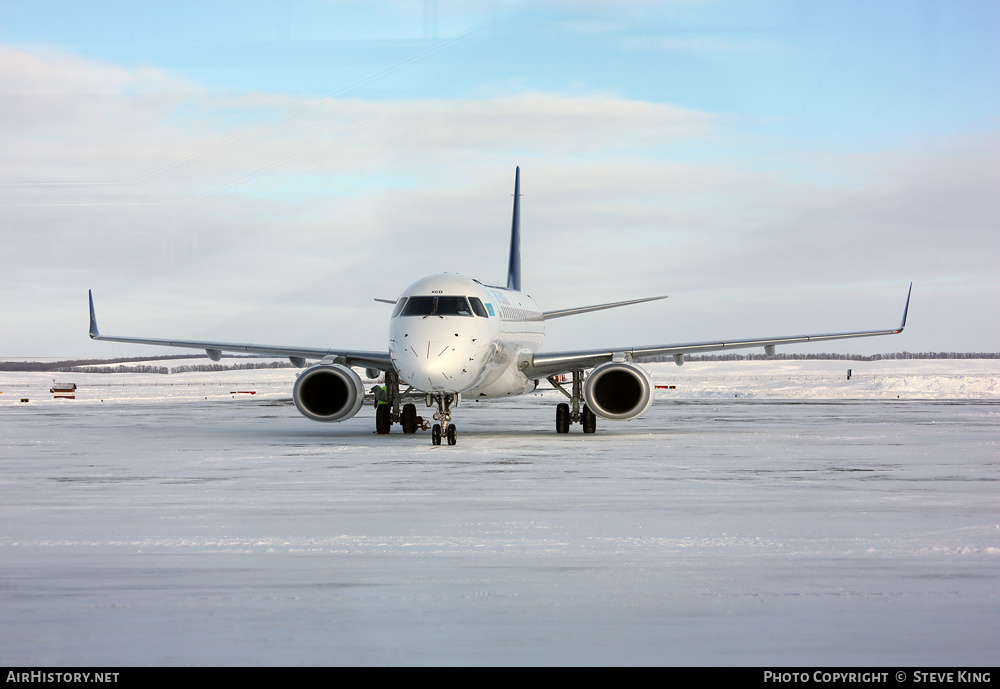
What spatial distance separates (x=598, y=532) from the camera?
7.59 meters

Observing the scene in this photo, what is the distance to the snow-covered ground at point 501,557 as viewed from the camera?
4500 millimetres

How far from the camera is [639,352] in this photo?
21.2 m

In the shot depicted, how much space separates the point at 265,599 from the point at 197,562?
1.26 meters

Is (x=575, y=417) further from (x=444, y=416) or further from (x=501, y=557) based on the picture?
(x=501, y=557)

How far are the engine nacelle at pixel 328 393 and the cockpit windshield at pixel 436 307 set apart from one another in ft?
8.84

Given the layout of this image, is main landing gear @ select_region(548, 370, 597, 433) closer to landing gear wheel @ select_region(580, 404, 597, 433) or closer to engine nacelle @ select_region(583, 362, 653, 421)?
landing gear wheel @ select_region(580, 404, 597, 433)

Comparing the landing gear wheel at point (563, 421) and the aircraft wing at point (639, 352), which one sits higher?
the aircraft wing at point (639, 352)

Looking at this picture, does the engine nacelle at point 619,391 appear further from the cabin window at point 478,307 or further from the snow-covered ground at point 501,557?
the snow-covered ground at point 501,557

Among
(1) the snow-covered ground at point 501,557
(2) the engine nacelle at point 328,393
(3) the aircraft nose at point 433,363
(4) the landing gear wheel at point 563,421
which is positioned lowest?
(1) the snow-covered ground at point 501,557

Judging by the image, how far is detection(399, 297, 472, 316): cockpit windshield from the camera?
17500 mm

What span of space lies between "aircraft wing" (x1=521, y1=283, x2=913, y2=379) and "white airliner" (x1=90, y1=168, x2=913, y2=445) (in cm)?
2

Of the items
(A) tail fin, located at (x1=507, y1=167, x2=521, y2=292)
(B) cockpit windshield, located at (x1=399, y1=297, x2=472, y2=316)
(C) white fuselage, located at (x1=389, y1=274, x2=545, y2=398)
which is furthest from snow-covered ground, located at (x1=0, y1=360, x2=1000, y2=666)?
(A) tail fin, located at (x1=507, y1=167, x2=521, y2=292)

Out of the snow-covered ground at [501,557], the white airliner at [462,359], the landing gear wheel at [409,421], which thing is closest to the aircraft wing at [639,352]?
the white airliner at [462,359]
